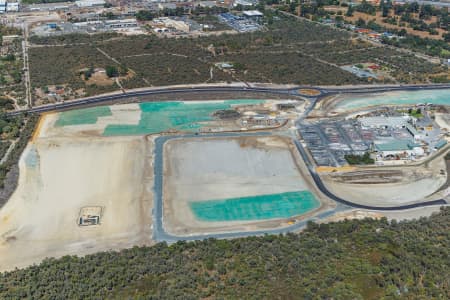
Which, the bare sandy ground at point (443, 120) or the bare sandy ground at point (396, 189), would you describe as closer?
the bare sandy ground at point (396, 189)

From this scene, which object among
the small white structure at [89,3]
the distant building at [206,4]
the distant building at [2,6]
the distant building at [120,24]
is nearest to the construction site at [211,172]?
the distant building at [120,24]

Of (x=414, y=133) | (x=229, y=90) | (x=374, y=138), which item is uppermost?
(x=229, y=90)

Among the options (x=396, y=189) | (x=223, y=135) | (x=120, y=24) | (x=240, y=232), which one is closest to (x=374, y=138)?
(x=396, y=189)

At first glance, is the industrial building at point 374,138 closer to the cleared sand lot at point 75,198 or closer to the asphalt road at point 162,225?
the asphalt road at point 162,225

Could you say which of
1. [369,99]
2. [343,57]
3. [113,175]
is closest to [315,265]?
[113,175]

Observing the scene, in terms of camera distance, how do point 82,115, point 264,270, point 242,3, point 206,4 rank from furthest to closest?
1. point 242,3
2. point 206,4
3. point 82,115
4. point 264,270

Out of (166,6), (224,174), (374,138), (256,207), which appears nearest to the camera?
(256,207)

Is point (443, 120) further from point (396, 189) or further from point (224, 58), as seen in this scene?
point (224, 58)
